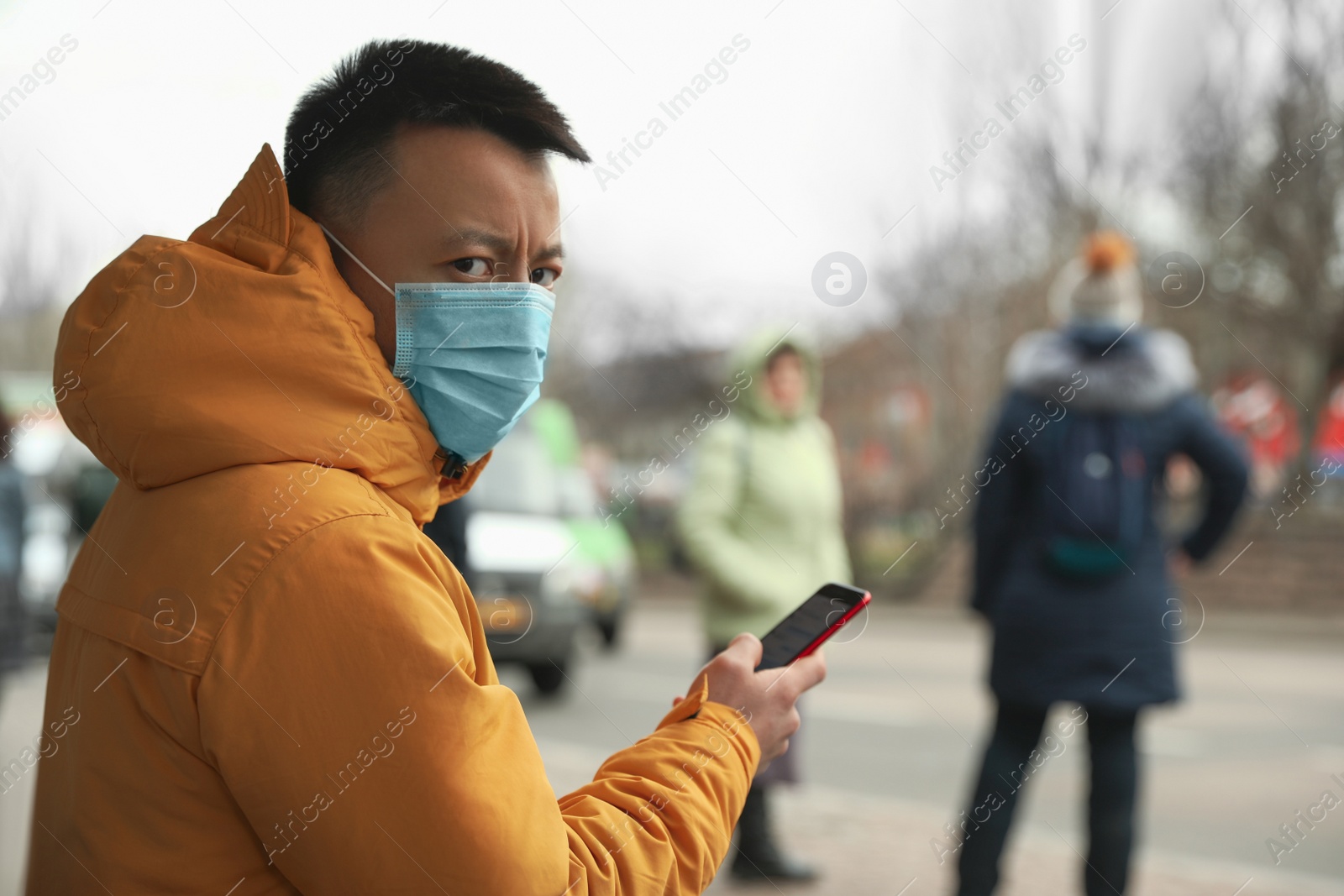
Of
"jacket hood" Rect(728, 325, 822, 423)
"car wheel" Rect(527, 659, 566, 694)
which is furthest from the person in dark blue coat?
"car wheel" Rect(527, 659, 566, 694)

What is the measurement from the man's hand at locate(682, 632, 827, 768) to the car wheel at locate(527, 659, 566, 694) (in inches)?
353

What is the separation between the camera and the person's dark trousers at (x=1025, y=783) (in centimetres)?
379

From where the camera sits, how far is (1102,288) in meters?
4.13

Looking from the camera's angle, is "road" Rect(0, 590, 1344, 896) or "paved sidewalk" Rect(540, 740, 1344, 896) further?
"road" Rect(0, 590, 1344, 896)

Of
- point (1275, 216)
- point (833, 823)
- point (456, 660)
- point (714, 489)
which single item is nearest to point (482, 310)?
point (456, 660)

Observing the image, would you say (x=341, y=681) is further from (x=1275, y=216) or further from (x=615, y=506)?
(x=615, y=506)

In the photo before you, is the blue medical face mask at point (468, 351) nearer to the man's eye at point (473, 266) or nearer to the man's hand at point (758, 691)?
the man's eye at point (473, 266)

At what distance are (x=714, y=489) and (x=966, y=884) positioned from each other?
1.81 meters

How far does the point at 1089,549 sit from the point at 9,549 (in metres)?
4.86

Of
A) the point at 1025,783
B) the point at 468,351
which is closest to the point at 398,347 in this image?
the point at 468,351

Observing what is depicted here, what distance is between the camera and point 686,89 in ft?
17.7

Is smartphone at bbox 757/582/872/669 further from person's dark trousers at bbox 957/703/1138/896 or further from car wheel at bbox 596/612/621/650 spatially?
car wheel at bbox 596/612/621/650

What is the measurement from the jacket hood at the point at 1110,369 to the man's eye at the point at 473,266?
2.74 meters

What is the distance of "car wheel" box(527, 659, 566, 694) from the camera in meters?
10.6
